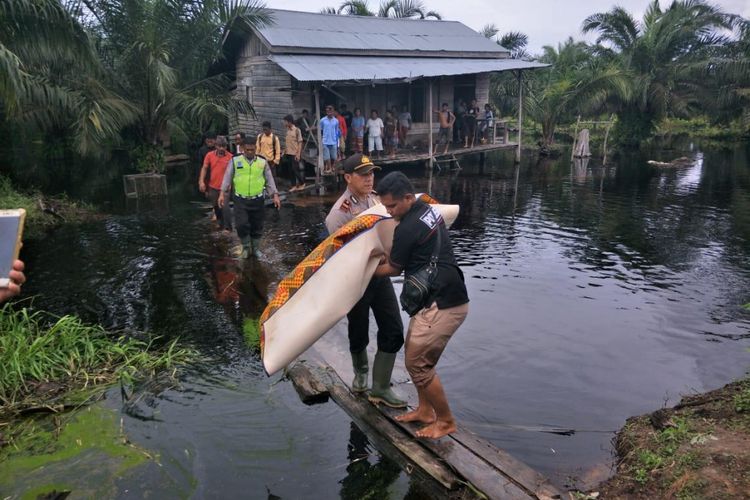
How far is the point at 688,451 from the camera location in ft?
12.6

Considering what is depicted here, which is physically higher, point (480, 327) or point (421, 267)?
point (421, 267)

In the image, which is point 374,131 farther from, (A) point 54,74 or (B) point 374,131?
(A) point 54,74

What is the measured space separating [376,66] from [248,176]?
10.5 metres

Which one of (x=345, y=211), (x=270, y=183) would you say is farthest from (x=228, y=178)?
(x=345, y=211)

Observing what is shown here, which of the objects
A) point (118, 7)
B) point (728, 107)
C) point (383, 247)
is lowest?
point (383, 247)

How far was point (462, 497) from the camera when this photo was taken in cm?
355

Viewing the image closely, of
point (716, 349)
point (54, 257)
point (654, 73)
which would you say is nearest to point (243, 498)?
point (716, 349)

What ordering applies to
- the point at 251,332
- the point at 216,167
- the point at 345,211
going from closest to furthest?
the point at 345,211 → the point at 251,332 → the point at 216,167

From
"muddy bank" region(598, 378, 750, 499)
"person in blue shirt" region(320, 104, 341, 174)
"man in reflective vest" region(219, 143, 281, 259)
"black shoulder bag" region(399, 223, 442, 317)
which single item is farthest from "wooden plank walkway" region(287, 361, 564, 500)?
"person in blue shirt" region(320, 104, 341, 174)

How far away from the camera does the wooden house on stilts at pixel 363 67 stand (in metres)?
17.2

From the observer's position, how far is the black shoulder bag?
12.6ft

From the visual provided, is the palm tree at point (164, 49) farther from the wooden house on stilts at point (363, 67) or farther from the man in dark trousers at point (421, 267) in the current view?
the man in dark trousers at point (421, 267)

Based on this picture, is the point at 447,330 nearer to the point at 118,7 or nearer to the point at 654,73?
the point at 118,7

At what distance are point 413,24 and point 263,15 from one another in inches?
285
